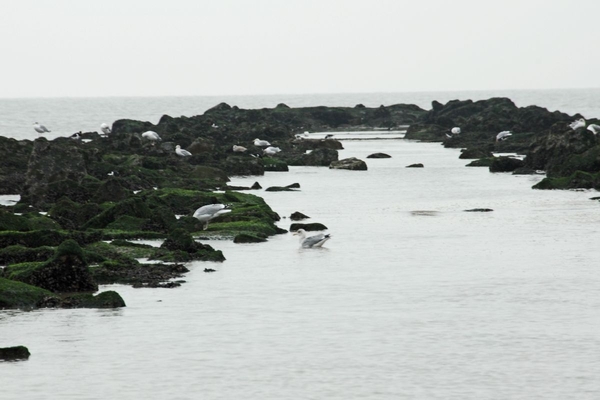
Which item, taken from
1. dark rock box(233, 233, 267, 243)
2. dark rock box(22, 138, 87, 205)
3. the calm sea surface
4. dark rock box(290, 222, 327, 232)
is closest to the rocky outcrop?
dark rock box(22, 138, 87, 205)

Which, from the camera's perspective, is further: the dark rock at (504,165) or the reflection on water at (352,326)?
the dark rock at (504,165)

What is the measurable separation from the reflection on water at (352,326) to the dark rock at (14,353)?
9.5 inches

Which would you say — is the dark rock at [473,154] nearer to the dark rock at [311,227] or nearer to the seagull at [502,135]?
the seagull at [502,135]

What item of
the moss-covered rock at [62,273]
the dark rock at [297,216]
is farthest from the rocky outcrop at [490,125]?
the moss-covered rock at [62,273]

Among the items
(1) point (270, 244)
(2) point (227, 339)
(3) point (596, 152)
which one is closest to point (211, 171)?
(3) point (596, 152)

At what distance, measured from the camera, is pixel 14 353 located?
1449 centimetres

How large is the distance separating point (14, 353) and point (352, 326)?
5.19 metres

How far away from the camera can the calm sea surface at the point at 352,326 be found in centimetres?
1323

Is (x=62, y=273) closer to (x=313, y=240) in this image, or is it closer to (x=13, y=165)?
(x=313, y=240)

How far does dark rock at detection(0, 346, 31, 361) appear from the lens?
14.5 m

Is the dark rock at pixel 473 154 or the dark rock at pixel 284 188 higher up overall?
the dark rock at pixel 284 188

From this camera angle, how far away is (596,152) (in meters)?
44.1

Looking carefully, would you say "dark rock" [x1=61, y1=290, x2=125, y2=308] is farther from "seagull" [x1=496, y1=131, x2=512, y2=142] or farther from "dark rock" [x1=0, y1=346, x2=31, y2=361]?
"seagull" [x1=496, y1=131, x2=512, y2=142]

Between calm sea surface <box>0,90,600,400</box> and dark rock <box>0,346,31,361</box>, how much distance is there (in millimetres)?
184
